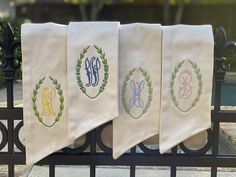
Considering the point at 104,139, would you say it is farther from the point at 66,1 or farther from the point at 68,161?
the point at 66,1

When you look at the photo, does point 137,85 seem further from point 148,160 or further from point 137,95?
point 148,160

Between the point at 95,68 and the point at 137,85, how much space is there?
230 mm

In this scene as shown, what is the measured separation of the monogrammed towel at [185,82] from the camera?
2.07 meters

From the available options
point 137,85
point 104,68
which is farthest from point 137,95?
point 104,68

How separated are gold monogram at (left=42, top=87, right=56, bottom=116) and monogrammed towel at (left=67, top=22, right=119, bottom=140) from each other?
10 cm

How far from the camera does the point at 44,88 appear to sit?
83.4 inches

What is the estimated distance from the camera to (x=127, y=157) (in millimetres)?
2246

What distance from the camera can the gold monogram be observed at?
212cm

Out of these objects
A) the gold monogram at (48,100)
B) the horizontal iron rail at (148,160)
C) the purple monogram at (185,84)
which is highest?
the purple monogram at (185,84)

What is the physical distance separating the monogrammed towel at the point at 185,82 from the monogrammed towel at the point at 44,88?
50 cm

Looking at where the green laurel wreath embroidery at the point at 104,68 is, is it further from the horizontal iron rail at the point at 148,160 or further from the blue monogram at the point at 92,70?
the horizontal iron rail at the point at 148,160

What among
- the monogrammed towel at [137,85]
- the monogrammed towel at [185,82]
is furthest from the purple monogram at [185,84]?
the monogrammed towel at [137,85]

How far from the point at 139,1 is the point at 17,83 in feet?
63.4

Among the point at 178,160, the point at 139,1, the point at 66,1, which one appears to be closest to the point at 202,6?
the point at 139,1
